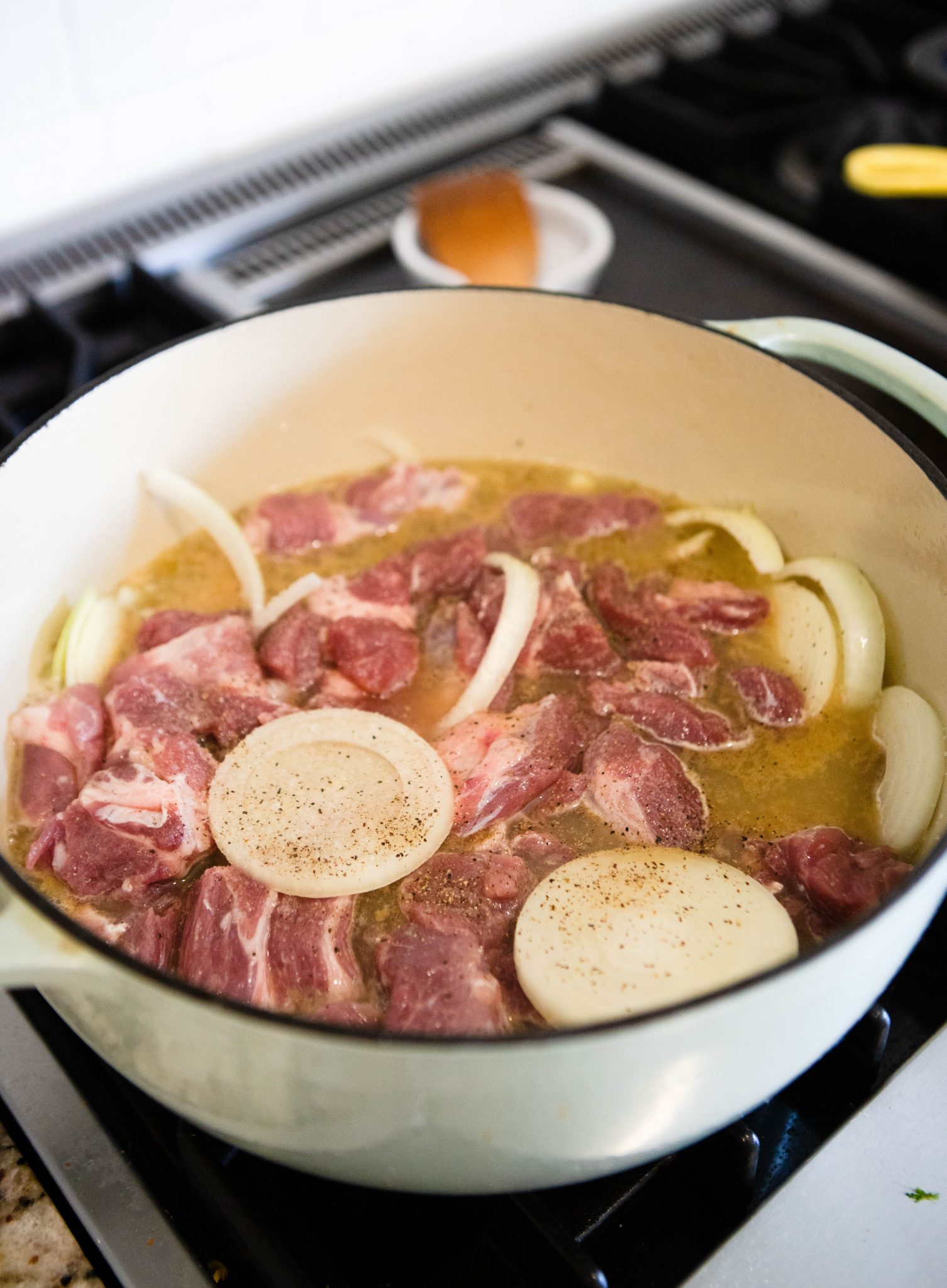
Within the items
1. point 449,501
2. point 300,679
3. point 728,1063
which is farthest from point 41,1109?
point 449,501

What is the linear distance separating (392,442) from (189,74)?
977 millimetres

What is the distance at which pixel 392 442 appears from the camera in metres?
2.00

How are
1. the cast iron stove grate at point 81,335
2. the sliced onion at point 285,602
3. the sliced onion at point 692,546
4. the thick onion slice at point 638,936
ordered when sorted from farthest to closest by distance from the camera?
the cast iron stove grate at point 81,335, the sliced onion at point 692,546, the sliced onion at point 285,602, the thick onion slice at point 638,936

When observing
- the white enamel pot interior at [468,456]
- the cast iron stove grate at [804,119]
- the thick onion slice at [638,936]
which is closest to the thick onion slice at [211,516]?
the white enamel pot interior at [468,456]

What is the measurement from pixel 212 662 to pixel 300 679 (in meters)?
0.13

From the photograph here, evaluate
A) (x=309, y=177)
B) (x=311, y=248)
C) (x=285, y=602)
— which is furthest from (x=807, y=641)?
(x=309, y=177)

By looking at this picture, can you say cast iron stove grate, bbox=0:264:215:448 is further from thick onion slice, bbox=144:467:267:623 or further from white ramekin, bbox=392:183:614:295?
white ramekin, bbox=392:183:614:295

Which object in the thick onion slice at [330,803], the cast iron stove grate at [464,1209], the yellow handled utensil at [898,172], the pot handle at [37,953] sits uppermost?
the yellow handled utensil at [898,172]

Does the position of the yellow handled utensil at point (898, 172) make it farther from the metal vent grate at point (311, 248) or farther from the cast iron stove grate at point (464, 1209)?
the cast iron stove grate at point (464, 1209)

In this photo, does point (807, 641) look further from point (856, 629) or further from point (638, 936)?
point (638, 936)

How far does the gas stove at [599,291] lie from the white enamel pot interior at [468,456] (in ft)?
0.52

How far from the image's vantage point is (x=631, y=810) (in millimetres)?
1400

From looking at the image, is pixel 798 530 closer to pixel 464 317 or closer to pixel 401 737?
pixel 464 317

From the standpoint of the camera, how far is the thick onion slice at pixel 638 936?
1.06 m
